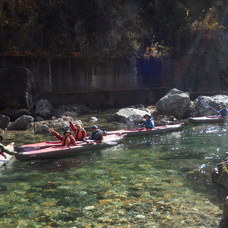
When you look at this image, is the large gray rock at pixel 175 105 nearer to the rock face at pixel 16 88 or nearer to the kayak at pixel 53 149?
the rock face at pixel 16 88

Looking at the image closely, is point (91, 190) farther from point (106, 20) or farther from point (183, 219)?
point (106, 20)

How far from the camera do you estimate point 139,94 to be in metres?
Answer: 27.3

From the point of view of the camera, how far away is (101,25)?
2702 centimetres

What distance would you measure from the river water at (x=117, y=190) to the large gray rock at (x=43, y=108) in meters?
9.28

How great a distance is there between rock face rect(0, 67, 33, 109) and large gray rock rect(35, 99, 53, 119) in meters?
0.58

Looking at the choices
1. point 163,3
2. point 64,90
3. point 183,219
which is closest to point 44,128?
point 64,90

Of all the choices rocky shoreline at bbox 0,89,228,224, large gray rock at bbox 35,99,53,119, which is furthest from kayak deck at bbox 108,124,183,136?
large gray rock at bbox 35,99,53,119

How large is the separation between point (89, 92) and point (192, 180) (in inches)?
662

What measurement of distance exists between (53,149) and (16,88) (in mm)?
10501

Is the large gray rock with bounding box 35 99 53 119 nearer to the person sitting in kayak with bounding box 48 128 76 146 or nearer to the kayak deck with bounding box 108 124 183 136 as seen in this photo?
the kayak deck with bounding box 108 124 183 136

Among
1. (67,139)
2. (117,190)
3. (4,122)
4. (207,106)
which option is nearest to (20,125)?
(4,122)

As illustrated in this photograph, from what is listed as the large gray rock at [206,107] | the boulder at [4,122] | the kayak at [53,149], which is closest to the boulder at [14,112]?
the boulder at [4,122]

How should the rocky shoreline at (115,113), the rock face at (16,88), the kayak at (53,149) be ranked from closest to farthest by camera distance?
the kayak at (53,149) → the rocky shoreline at (115,113) → the rock face at (16,88)

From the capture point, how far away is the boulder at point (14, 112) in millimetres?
20250
